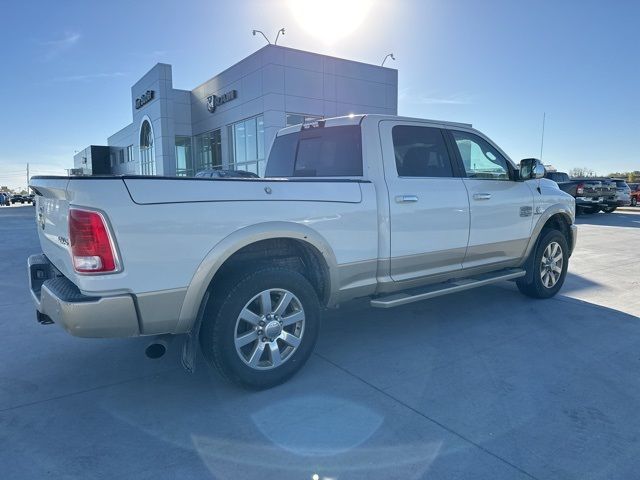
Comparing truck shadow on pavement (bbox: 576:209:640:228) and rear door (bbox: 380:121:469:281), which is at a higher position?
rear door (bbox: 380:121:469:281)

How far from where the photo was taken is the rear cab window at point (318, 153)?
4.11m

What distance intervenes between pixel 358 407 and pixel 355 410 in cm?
4

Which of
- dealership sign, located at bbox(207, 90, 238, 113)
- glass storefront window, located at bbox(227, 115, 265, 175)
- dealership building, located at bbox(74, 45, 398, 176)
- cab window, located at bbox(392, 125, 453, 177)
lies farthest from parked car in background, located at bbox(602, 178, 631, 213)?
cab window, located at bbox(392, 125, 453, 177)

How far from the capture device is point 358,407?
10.1ft

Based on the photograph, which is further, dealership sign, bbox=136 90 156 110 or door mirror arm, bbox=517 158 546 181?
dealership sign, bbox=136 90 156 110

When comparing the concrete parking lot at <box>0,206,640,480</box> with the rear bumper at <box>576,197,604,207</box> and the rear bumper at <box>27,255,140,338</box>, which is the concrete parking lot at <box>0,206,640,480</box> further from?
the rear bumper at <box>576,197,604,207</box>

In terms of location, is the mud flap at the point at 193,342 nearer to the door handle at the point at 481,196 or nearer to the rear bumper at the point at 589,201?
the door handle at the point at 481,196

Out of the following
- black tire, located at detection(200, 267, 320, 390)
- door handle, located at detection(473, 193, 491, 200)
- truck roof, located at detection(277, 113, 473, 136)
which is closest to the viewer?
black tire, located at detection(200, 267, 320, 390)

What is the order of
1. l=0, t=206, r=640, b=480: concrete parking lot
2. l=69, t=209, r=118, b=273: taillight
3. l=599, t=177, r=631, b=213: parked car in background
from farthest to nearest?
l=599, t=177, r=631, b=213: parked car in background → l=69, t=209, r=118, b=273: taillight → l=0, t=206, r=640, b=480: concrete parking lot

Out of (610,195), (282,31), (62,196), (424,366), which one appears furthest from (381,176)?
(610,195)

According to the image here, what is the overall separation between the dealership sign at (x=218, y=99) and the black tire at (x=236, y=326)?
18747 mm

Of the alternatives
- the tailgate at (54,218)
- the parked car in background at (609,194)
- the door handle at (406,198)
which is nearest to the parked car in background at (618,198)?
the parked car in background at (609,194)

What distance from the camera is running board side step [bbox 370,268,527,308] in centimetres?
385

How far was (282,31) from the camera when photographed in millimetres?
17781
